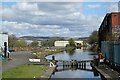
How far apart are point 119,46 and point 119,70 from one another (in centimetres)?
333

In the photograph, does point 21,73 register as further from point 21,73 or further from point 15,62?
point 15,62

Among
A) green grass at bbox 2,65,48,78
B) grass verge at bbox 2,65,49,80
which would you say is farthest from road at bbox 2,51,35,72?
green grass at bbox 2,65,48,78

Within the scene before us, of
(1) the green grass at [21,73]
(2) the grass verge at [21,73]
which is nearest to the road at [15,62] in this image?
(2) the grass verge at [21,73]

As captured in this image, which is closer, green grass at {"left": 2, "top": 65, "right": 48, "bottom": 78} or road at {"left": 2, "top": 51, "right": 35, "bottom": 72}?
green grass at {"left": 2, "top": 65, "right": 48, "bottom": 78}

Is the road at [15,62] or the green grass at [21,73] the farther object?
the road at [15,62]

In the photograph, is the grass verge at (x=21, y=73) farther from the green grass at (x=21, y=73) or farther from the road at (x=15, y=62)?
the road at (x=15, y=62)

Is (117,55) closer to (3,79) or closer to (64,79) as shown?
(64,79)

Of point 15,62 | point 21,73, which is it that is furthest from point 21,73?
point 15,62

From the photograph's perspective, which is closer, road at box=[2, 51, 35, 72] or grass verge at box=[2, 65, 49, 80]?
grass verge at box=[2, 65, 49, 80]

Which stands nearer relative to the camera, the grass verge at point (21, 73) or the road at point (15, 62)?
the grass verge at point (21, 73)

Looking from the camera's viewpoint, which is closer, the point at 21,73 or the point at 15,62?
the point at 21,73

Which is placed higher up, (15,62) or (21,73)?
(21,73)

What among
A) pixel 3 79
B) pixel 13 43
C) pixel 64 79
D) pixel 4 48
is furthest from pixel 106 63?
pixel 13 43

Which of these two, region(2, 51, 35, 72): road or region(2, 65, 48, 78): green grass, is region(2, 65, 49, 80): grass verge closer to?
region(2, 65, 48, 78): green grass
